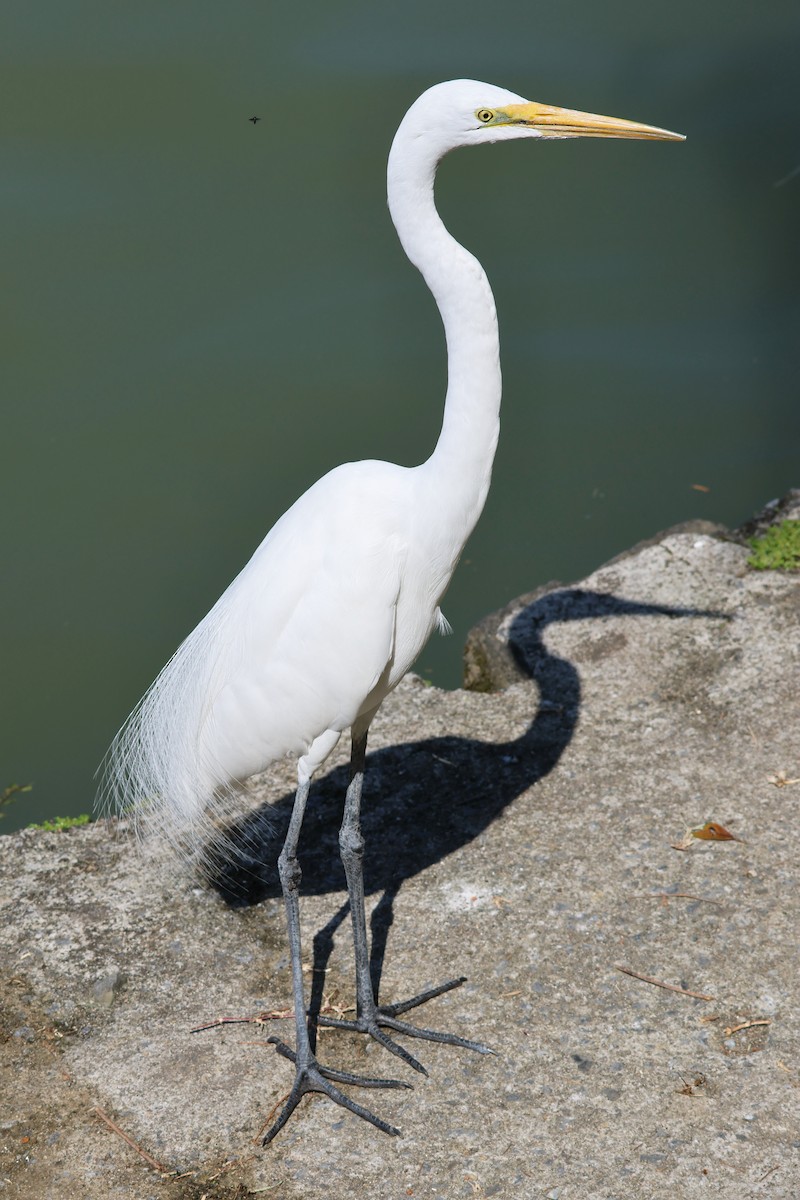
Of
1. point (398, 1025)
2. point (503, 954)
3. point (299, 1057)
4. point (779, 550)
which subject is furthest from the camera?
point (779, 550)

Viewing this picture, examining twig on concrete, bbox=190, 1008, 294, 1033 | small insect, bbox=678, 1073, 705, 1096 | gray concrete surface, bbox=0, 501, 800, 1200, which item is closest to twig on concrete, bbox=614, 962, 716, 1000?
gray concrete surface, bbox=0, 501, 800, 1200

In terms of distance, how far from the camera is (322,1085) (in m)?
2.54

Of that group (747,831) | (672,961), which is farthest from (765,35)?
(672,961)

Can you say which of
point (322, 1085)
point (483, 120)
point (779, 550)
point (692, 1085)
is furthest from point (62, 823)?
point (779, 550)

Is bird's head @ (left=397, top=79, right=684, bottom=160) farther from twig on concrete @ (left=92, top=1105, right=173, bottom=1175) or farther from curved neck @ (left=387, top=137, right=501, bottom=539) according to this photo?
twig on concrete @ (left=92, top=1105, right=173, bottom=1175)

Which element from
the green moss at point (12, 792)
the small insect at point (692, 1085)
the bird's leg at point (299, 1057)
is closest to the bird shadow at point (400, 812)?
the bird's leg at point (299, 1057)

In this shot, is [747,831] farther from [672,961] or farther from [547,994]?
[547,994]

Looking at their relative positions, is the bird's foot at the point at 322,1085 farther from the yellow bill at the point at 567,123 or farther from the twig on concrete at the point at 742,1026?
the yellow bill at the point at 567,123


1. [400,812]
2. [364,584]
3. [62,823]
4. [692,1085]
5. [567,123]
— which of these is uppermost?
[567,123]

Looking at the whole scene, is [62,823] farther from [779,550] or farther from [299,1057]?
[779,550]

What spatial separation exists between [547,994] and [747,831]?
78cm

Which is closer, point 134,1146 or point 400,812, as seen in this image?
point 134,1146

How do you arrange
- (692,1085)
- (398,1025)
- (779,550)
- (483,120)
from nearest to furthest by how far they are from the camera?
1. (483,120)
2. (692,1085)
3. (398,1025)
4. (779,550)

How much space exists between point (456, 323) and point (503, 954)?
149cm
